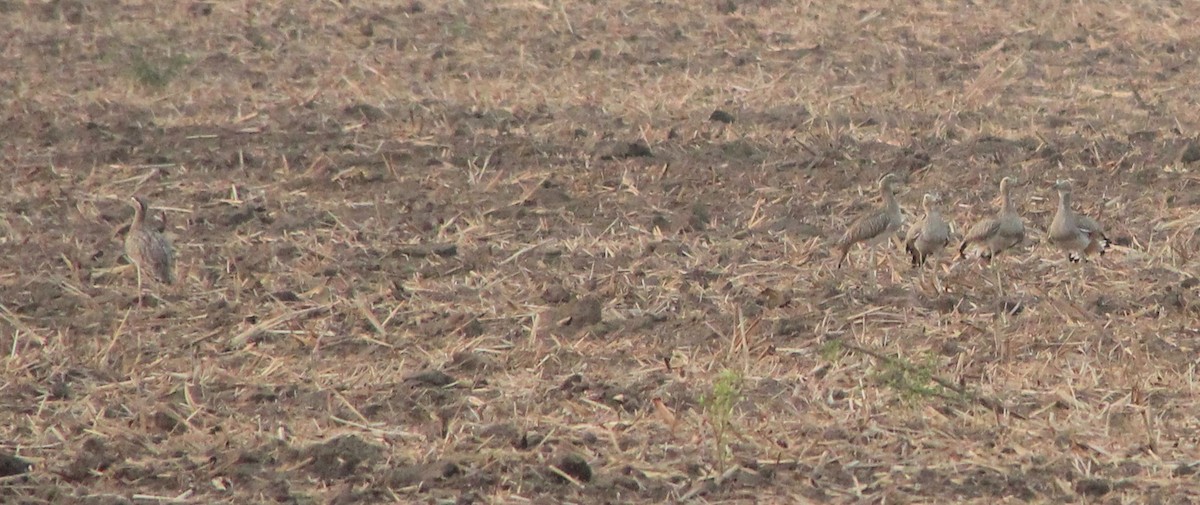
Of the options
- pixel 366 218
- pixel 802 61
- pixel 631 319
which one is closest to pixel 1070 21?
pixel 802 61

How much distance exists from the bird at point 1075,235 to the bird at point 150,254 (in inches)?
179

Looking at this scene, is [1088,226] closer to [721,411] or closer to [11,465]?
[721,411]

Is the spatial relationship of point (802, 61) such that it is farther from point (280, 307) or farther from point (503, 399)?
point (503, 399)

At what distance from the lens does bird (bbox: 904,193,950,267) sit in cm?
1002

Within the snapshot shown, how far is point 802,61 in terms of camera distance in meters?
16.6

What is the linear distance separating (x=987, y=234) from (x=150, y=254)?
4.25 meters

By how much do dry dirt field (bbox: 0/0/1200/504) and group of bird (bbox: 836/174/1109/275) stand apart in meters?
0.15

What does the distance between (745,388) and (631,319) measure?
119 centimetres

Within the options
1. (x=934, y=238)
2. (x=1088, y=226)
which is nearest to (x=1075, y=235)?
(x=1088, y=226)

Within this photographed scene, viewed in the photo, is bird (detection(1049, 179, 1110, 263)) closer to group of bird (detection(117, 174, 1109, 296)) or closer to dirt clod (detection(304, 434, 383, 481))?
group of bird (detection(117, 174, 1109, 296))

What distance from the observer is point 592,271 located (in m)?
10.1

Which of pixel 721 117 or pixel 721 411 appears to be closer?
pixel 721 411

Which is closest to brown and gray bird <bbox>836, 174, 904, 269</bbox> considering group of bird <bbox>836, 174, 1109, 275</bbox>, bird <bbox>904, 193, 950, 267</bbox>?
group of bird <bbox>836, 174, 1109, 275</bbox>

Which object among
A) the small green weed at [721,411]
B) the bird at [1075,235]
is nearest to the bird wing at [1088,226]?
the bird at [1075,235]
